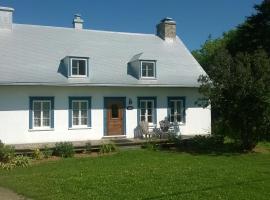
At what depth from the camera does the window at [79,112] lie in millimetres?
21797

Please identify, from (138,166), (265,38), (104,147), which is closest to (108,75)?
(104,147)

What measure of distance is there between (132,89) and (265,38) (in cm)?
1338

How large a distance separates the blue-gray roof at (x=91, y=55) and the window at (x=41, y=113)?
37.4 inches

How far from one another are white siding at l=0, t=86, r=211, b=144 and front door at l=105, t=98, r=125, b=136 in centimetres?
31

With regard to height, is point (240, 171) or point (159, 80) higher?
point (159, 80)

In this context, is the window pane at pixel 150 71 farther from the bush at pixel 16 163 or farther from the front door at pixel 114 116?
the bush at pixel 16 163

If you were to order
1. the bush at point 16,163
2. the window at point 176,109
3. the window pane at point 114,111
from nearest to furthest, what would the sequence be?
the bush at point 16,163 < the window pane at point 114,111 < the window at point 176,109

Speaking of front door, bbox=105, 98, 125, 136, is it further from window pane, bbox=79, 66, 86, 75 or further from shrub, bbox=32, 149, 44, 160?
shrub, bbox=32, 149, 44, 160

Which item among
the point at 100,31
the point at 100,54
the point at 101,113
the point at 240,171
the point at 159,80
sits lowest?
the point at 240,171

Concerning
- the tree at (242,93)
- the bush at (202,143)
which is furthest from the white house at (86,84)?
the tree at (242,93)

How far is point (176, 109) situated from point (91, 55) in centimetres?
573

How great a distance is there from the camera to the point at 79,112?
22.1 metres

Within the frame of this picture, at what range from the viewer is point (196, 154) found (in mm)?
19359

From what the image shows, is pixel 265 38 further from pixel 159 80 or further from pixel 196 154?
pixel 196 154
